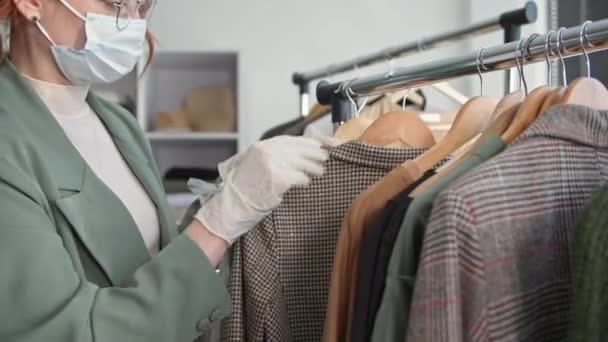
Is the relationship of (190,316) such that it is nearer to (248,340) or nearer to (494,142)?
(248,340)

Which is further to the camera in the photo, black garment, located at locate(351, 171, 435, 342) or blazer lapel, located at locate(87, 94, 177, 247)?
blazer lapel, located at locate(87, 94, 177, 247)

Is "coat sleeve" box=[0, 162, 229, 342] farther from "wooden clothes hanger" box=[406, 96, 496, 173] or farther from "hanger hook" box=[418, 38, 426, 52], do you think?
"hanger hook" box=[418, 38, 426, 52]

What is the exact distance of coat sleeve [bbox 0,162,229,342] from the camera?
85 cm

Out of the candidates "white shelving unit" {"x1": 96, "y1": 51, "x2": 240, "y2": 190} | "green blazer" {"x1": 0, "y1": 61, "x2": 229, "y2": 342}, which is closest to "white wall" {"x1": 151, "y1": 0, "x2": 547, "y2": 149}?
"white shelving unit" {"x1": 96, "y1": 51, "x2": 240, "y2": 190}

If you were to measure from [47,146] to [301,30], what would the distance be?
215 cm

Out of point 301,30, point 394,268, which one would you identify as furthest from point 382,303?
point 301,30

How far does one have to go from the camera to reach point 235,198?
966 millimetres

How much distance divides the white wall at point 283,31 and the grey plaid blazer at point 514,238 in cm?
229

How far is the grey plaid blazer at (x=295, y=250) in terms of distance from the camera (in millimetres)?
980

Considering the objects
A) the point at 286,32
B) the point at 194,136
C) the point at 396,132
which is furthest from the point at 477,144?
the point at 286,32

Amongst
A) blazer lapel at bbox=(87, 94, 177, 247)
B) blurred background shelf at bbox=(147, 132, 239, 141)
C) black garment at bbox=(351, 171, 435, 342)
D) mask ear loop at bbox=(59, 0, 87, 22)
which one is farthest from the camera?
blurred background shelf at bbox=(147, 132, 239, 141)

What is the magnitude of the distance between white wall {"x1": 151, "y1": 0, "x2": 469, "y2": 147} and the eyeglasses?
1.88 metres

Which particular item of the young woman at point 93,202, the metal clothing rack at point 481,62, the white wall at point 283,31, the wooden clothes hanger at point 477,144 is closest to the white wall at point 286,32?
the white wall at point 283,31

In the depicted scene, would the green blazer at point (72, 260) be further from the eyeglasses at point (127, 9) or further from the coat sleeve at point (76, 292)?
the eyeglasses at point (127, 9)
